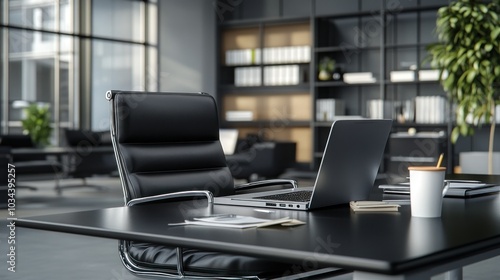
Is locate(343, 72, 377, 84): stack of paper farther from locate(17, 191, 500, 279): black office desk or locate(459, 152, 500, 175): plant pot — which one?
locate(17, 191, 500, 279): black office desk

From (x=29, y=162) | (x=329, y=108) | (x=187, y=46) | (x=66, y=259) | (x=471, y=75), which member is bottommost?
(x=66, y=259)

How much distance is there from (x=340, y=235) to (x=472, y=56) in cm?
547

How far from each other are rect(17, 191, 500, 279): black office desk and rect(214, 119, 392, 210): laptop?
50mm

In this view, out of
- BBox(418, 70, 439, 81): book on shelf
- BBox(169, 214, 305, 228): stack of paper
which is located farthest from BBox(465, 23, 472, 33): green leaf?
BBox(169, 214, 305, 228): stack of paper

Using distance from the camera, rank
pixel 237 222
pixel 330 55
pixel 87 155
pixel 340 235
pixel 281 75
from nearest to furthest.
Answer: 1. pixel 340 235
2. pixel 237 222
3. pixel 87 155
4. pixel 330 55
5. pixel 281 75

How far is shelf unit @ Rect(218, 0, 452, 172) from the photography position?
9141mm

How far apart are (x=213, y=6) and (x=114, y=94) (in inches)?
333

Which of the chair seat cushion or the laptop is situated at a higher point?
the laptop

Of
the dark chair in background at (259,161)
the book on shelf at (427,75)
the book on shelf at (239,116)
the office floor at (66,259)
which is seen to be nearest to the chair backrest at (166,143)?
the office floor at (66,259)

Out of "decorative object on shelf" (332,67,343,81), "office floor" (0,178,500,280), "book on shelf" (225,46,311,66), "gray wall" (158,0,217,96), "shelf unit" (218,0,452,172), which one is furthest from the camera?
"gray wall" (158,0,217,96)

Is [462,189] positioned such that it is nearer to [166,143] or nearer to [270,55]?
[166,143]

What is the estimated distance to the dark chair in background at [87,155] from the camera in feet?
26.6

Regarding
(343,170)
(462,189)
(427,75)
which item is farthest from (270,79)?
(343,170)

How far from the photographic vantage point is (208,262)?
194cm
